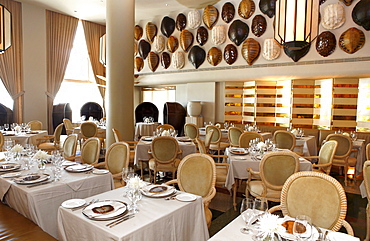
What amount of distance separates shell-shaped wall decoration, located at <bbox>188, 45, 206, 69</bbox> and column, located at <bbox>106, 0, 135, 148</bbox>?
4405 millimetres

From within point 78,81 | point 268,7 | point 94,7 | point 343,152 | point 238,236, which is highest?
point 94,7

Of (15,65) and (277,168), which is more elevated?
(15,65)

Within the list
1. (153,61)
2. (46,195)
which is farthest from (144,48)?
(46,195)

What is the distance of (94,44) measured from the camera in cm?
1188

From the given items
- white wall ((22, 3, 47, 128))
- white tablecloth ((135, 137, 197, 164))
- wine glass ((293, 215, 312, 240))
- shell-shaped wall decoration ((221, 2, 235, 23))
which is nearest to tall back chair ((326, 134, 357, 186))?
white tablecloth ((135, 137, 197, 164))

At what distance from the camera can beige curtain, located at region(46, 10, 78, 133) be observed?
10250 millimetres

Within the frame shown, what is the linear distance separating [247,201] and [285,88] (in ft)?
26.5

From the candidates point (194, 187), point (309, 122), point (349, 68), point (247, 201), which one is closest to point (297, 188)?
point (247, 201)

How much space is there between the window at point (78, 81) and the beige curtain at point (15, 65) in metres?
1.67

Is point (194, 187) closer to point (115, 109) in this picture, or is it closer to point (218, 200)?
point (218, 200)

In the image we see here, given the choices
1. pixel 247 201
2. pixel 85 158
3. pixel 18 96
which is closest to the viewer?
pixel 247 201

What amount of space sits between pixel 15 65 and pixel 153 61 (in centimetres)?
515

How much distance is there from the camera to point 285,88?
901 centimetres

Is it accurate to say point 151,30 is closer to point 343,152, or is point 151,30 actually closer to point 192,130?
point 192,130
